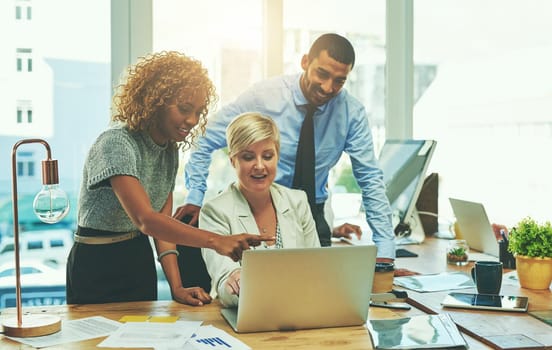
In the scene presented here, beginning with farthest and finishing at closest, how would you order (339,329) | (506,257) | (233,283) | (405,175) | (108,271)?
(405,175)
(506,257)
(108,271)
(233,283)
(339,329)

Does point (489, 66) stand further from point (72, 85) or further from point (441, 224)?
point (72, 85)

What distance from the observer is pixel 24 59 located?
125 inches

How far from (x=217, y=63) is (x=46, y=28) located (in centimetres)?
86

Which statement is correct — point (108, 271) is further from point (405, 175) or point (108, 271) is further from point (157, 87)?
point (405, 175)

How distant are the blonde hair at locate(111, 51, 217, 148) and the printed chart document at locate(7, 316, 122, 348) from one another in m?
0.63

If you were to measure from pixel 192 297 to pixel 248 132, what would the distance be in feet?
1.99

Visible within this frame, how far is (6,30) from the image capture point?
10.3 feet

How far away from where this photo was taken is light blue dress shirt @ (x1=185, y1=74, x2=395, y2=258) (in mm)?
2764

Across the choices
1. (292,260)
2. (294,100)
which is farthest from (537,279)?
(294,100)

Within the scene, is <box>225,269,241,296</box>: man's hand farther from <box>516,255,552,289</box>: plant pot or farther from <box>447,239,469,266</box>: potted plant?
<box>447,239,469,266</box>: potted plant

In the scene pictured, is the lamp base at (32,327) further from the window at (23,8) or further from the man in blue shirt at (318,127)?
the window at (23,8)

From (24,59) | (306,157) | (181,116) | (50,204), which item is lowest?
(50,204)

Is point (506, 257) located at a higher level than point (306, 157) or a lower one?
lower

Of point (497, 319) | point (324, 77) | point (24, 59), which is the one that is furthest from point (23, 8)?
point (497, 319)
